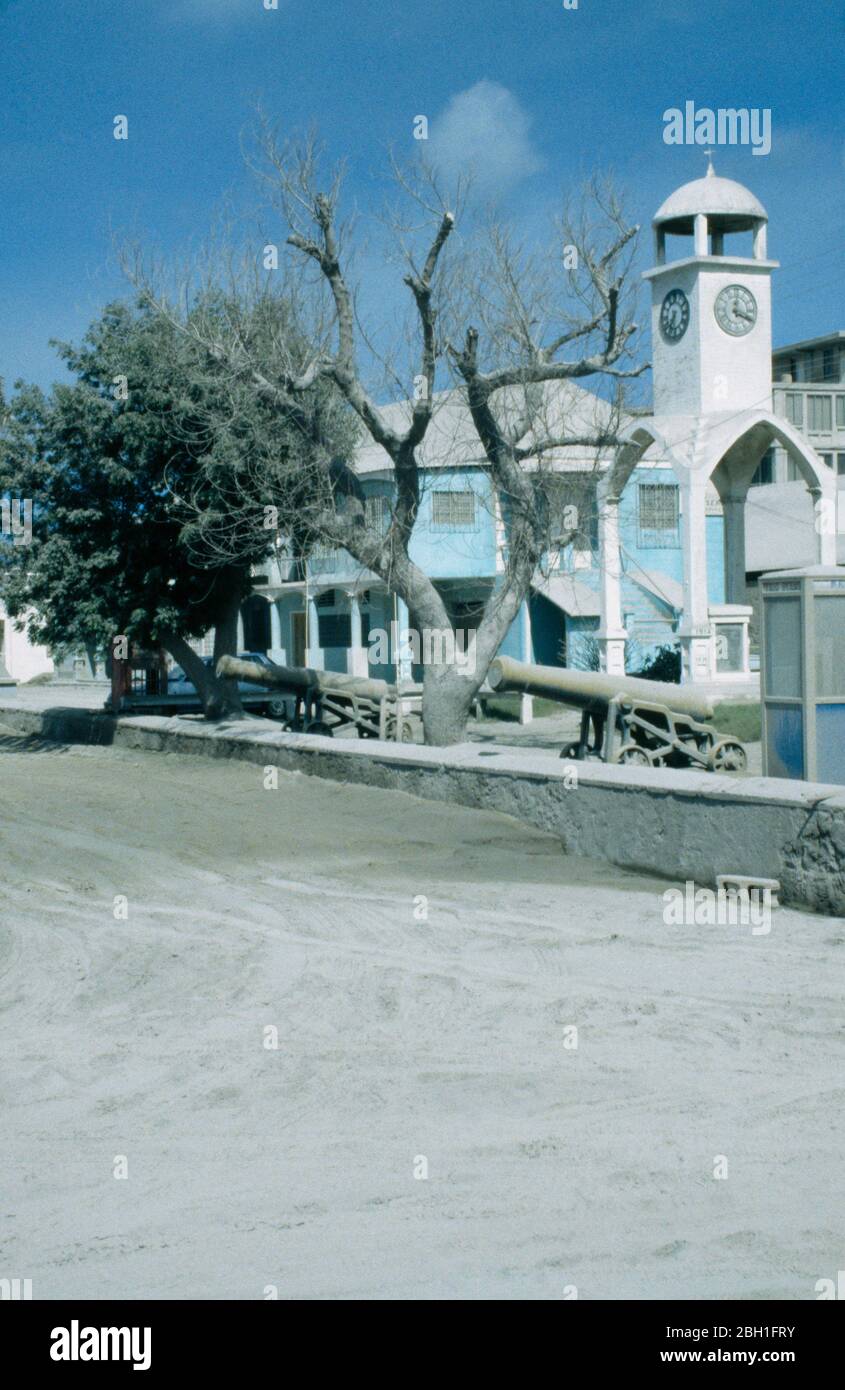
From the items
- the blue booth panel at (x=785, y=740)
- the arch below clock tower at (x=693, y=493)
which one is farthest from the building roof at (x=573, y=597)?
the blue booth panel at (x=785, y=740)

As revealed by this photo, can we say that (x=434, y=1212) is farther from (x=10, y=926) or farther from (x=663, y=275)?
(x=663, y=275)

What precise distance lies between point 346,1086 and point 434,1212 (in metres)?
1.47

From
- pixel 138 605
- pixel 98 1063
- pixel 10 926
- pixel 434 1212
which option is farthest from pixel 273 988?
pixel 138 605

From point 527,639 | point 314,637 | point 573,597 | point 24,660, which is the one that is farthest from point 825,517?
point 24,660

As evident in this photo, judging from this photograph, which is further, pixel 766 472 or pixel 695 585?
pixel 766 472

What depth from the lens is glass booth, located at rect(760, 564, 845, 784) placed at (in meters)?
12.2

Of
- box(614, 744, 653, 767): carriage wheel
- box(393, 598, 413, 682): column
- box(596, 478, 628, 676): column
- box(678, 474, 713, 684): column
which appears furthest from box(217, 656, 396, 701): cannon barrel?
A: box(393, 598, 413, 682): column

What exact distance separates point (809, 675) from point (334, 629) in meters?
27.5

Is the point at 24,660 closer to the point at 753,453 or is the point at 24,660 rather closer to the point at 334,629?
the point at 334,629

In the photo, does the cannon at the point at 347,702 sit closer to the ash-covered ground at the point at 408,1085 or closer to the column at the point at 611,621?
the column at the point at 611,621

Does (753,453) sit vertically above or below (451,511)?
above

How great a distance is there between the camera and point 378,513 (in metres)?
22.6

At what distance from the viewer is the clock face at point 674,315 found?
87.6ft
